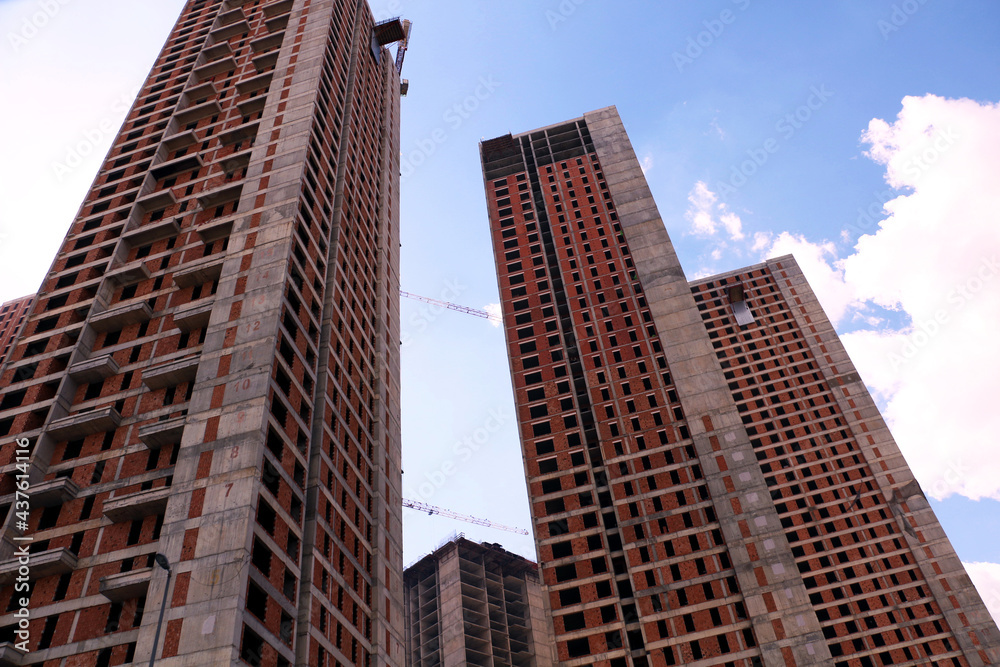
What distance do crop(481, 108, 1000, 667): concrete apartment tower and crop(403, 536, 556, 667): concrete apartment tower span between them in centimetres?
4835

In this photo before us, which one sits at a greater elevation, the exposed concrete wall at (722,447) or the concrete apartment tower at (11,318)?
the concrete apartment tower at (11,318)

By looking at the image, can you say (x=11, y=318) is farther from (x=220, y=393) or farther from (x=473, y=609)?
(x=220, y=393)

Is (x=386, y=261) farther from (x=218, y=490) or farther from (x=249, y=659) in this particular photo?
(x=249, y=659)

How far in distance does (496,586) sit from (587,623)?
61977 mm

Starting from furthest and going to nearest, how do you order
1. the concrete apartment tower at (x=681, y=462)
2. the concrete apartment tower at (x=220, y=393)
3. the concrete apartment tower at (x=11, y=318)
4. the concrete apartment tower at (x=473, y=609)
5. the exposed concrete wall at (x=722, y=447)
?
the concrete apartment tower at (x=473, y=609) → the concrete apartment tower at (x=11, y=318) → the concrete apartment tower at (x=681, y=462) → the exposed concrete wall at (x=722, y=447) → the concrete apartment tower at (x=220, y=393)

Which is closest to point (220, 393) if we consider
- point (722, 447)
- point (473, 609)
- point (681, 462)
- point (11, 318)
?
point (681, 462)

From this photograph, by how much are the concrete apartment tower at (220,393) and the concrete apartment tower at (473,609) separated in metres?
64.2

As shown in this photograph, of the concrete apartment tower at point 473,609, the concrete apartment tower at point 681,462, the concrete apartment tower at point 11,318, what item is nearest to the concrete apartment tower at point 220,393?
the concrete apartment tower at point 681,462

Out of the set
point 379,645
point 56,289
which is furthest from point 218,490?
point 56,289

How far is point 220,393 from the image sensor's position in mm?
46750

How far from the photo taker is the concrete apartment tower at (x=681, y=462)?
234 feet

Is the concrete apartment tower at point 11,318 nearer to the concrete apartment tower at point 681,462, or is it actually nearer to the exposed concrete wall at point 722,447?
the concrete apartment tower at point 681,462

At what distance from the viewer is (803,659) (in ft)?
215

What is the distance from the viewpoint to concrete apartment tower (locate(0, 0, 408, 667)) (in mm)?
40531
